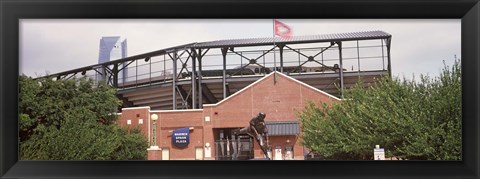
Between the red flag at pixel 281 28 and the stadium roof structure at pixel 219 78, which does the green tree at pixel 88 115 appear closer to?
the stadium roof structure at pixel 219 78

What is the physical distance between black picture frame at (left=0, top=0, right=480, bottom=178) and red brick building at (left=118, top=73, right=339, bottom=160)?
462 centimetres

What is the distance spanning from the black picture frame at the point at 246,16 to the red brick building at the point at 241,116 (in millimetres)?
4620

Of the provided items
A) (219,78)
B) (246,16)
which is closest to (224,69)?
(219,78)

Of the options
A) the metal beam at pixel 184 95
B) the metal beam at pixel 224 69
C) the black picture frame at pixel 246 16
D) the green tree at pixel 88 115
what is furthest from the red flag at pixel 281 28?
the metal beam at pixel 184 95

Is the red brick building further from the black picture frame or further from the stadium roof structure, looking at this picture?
the black picture frame

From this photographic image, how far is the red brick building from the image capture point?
6.73m

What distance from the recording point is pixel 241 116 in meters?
7.99

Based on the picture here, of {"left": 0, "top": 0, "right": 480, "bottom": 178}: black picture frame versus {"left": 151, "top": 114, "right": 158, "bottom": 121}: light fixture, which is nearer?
{"left": 0, "top": 0, "right": 480, "bottom": 178}: black picture frame

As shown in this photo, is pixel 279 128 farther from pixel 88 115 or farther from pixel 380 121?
pixel 88 115

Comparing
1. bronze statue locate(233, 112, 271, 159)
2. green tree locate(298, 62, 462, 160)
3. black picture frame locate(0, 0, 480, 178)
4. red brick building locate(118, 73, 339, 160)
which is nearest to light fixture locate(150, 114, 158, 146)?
red brick building locate(118, 73, 339, 160)

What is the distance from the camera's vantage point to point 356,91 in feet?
26.3

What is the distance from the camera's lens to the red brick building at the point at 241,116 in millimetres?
6734

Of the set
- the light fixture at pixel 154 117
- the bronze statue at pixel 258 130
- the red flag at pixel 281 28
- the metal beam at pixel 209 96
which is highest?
the red flag at pixel 281 28
